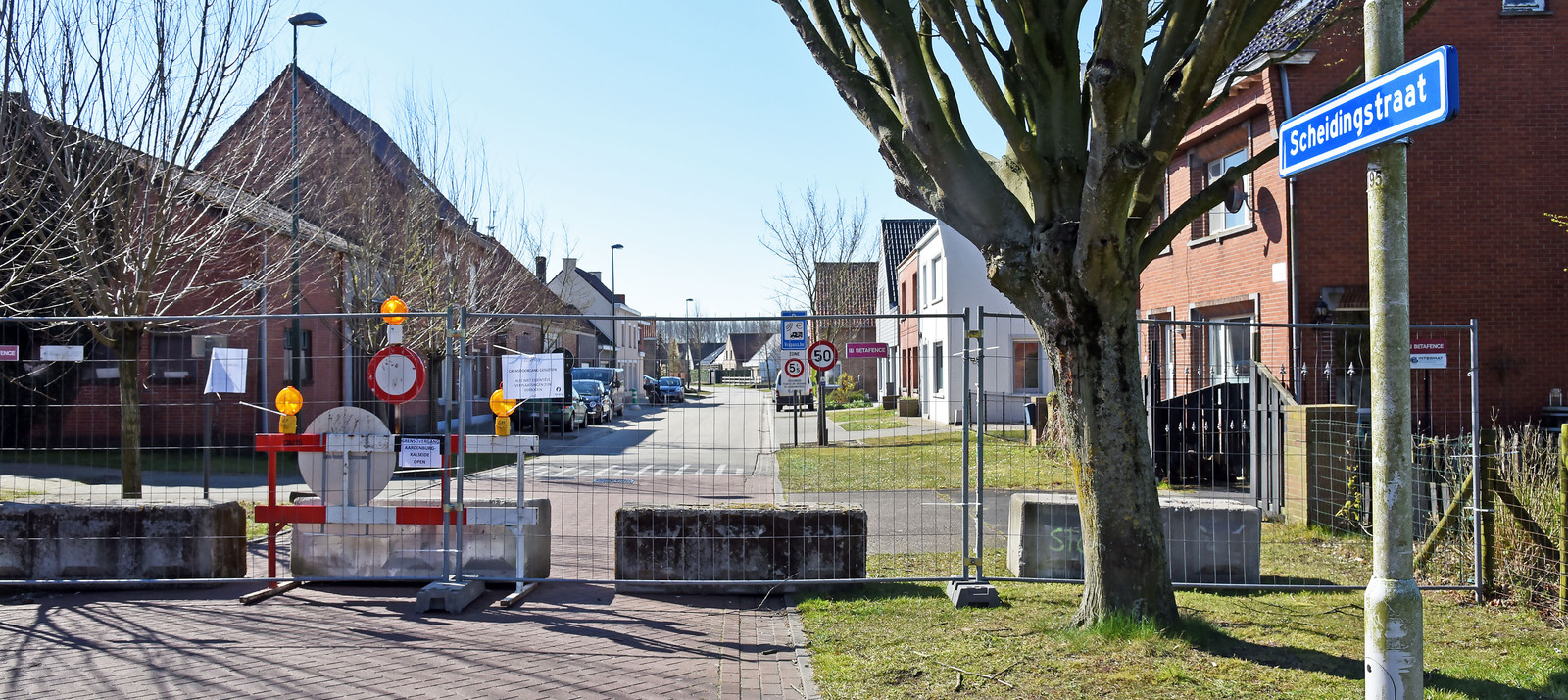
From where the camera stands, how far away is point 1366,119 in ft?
12.7

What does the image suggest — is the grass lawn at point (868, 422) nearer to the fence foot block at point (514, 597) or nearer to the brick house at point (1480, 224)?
the fence foot block at point (514, 597)

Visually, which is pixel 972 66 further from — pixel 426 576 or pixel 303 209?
pixel 303 209

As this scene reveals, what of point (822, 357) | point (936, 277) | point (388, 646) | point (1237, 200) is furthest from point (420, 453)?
point (936, 277)

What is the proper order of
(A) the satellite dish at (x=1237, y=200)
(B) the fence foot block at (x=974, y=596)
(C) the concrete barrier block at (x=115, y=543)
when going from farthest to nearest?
(A) the satellite dish at (x=1237, y=200) → (C) the concrete barrier block at (x=115, y=543) → (B) the fence foot block at (x=974, y=596)

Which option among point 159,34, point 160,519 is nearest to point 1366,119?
point 160,519

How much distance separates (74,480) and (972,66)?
11.4 m

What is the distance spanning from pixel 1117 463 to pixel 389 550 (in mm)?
5586

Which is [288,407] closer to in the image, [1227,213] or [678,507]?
[678,507]

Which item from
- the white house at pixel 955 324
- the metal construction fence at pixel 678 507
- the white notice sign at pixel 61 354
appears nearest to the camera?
the metal construction fence at pixel 678 507

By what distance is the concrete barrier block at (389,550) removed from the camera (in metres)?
7.64

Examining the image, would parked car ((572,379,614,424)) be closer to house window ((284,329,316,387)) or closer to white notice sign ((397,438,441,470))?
white notice sign ((397,438,441,470))

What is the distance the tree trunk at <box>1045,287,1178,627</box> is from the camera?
580cm

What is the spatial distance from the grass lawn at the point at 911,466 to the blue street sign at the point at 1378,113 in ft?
15.8

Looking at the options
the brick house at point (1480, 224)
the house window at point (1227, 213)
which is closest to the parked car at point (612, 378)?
the brick house at point (1480, 224)
